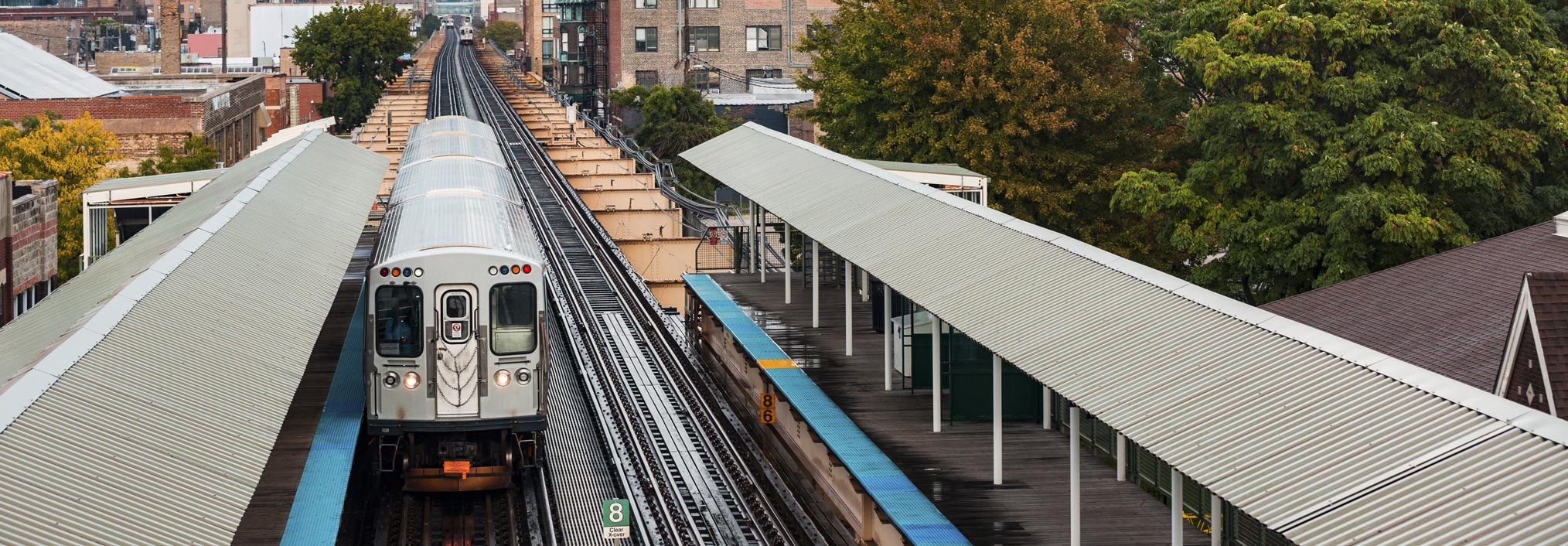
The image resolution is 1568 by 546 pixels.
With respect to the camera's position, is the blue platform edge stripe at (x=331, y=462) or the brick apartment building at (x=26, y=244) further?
the brick apartment building at (x=26, y=244)

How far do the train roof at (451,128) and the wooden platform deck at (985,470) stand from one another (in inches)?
461

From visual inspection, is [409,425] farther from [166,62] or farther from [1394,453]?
[166,62]

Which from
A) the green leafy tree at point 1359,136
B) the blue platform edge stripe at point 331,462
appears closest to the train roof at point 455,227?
the blue platform edge stripe at point 331,462

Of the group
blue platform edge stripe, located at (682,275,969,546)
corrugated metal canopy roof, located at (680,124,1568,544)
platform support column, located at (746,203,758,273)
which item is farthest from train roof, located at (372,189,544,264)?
platform support column, located at (746,203,758,273)

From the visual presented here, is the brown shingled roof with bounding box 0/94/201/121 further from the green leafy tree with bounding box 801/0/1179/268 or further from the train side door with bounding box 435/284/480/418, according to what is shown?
the train side door with bounding box 435/284/480/418

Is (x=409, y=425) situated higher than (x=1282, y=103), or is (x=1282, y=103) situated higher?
(x=1282, y=103)

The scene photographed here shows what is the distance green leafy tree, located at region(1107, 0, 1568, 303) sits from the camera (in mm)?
24656

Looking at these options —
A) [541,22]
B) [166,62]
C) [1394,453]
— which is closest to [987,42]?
[1394,453]

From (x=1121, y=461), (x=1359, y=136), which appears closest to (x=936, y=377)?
(x=1121, y=461)

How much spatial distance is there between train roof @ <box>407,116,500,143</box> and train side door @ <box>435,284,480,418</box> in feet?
48.8

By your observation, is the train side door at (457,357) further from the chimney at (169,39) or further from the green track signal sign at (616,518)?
the chimney at (169,39)

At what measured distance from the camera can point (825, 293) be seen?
30.0 meters

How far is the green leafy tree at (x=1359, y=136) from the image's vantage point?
24.7m

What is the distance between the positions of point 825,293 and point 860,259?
9332mm
